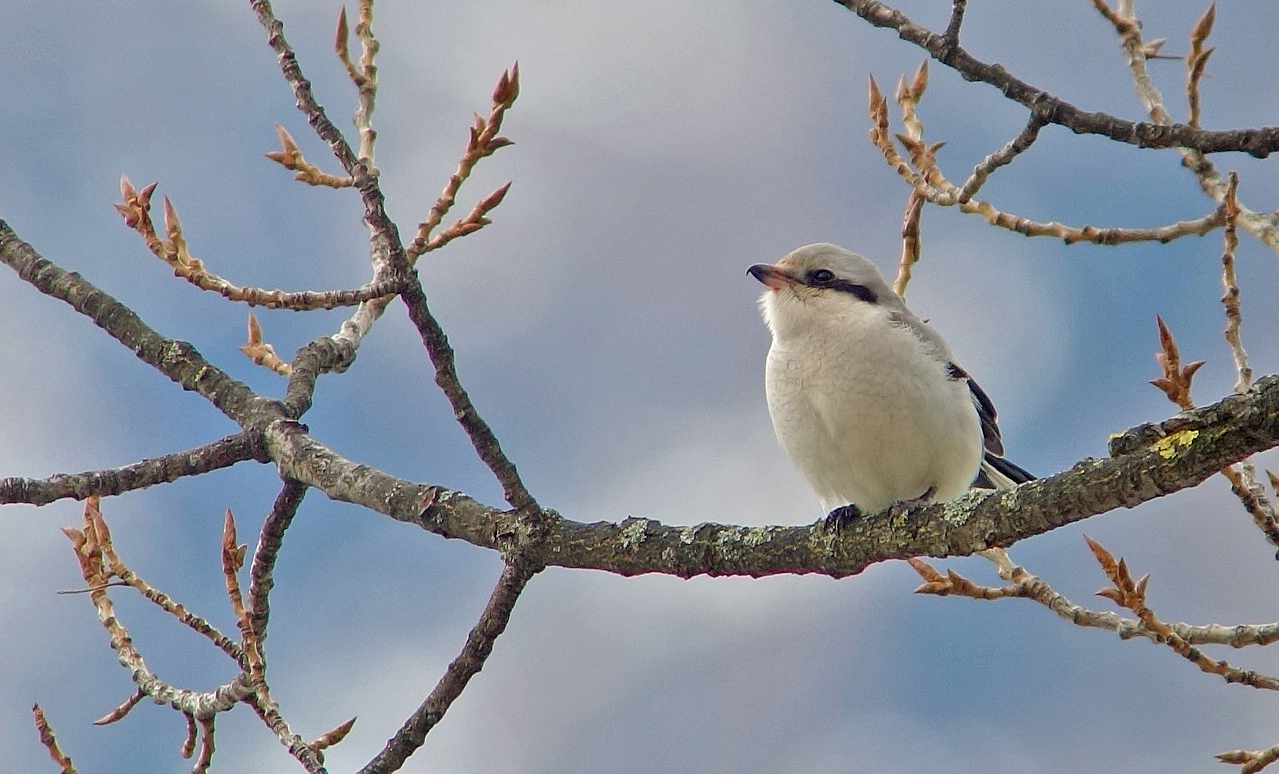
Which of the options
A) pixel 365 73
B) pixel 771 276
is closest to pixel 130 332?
pixel 365 73

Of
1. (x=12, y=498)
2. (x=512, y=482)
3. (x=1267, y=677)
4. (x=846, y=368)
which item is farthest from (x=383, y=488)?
(x=1267, y=677)

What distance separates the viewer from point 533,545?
305cm

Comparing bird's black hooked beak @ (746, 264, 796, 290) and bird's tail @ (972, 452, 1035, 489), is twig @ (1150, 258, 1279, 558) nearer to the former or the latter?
bird's tail @ (972, 452, 1035, 489)

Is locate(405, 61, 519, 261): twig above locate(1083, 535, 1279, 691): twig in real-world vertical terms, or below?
above

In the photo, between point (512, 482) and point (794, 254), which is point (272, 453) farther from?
point (794, 254)

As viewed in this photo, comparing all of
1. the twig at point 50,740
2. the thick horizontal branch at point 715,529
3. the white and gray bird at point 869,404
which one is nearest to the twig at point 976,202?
the white and gray bird at point 869,404

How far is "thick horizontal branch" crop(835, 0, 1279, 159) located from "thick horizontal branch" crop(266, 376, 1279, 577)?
73cm

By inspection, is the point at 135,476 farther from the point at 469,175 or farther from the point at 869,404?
→ the point at 869,404

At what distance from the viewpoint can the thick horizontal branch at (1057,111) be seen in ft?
8.24

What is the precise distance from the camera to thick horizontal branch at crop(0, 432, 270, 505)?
3383 mm

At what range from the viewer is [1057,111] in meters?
2.69

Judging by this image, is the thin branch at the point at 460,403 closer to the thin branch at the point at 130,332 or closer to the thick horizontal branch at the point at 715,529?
the thick horizontal branch at the point at 715,529

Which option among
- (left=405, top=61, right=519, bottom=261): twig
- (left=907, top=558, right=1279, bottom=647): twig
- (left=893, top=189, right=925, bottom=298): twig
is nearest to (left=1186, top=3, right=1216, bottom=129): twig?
(left=893, top=189, right=925, bottom=298): twig

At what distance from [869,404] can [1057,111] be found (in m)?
1.53
